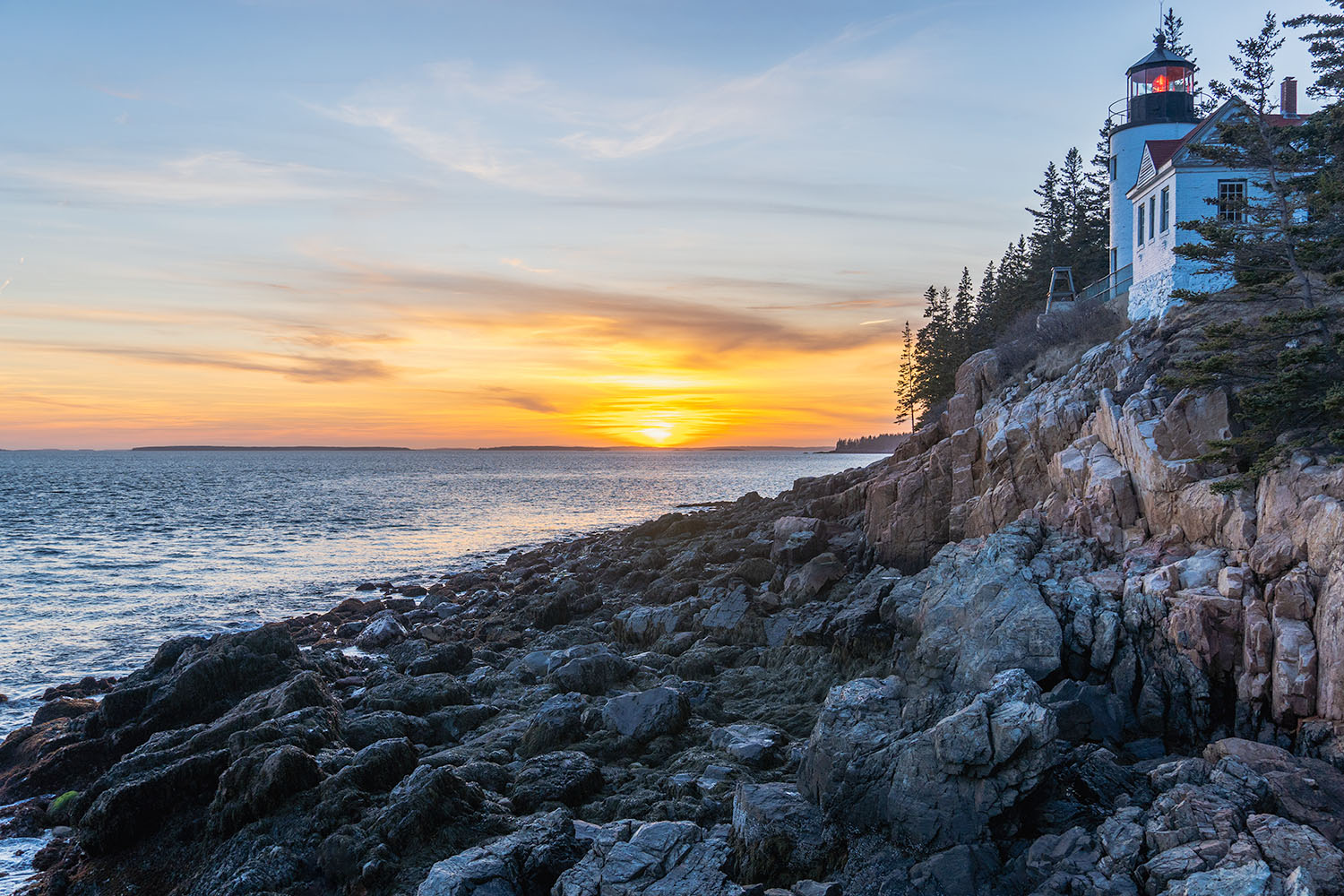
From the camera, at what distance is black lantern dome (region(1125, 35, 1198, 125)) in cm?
3231

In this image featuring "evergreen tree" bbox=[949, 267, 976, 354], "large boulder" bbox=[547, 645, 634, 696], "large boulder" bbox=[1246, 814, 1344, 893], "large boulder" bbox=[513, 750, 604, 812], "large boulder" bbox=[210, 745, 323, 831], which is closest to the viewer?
"large boulder" bbox=[1246, 814, 1344, 893]

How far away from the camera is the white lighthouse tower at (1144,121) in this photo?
105 feet

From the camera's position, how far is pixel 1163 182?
1008 inches

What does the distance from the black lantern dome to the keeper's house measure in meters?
0.04

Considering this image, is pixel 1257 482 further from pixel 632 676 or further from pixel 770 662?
pixel 632 676

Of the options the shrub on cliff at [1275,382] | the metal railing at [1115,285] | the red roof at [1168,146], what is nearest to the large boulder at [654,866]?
the shrub on cliff at [1275,382]

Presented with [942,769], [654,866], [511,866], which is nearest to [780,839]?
[654,866]

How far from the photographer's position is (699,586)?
22.4 metres

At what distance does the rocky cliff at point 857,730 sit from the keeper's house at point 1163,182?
5820mm

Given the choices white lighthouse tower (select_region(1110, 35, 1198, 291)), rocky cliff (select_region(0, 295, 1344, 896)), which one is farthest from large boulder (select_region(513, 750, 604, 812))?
white lighthouse tower (select_region(1110, 35, 1198, 291))

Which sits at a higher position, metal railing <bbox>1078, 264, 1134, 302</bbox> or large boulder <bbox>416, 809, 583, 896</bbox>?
metal railing <bbox>1078, 264, 1134, 302</bbox>

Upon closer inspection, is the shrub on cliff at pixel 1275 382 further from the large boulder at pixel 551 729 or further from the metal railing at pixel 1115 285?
the metal railing at pixel 1115 285

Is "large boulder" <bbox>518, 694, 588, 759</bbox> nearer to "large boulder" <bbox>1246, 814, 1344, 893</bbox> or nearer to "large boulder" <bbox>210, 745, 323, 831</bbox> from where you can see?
"large boulder" <bbox>210, 745, 323, 831</bbox>

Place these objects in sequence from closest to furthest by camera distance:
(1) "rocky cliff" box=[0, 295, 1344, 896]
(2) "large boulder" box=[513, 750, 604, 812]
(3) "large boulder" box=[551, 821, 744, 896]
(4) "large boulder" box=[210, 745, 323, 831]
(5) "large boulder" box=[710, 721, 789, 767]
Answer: (3) "large boulder" box=[551, 821, 744, 896]
(1) "rocky cliff" box=[0, 295, 1344, 896]
(4) "large boulder" box=[210, 745, 323, 831]
(2) "large boulder" box=[513, 750, 604, 812]
(5) "large boulder" box=[710, 721, 789, 767]
